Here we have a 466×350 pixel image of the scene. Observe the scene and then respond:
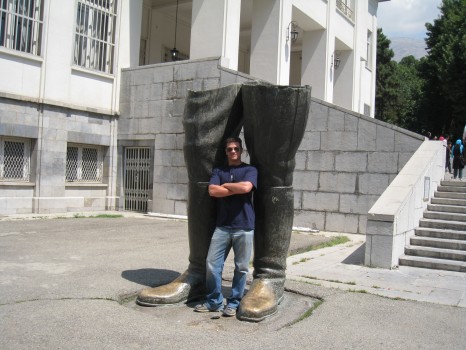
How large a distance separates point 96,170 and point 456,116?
24.6 m

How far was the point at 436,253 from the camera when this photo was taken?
716 cm

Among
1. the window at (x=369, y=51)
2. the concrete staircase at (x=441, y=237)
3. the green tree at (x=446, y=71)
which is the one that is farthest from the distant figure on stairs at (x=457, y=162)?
the green tree at (x=446, y=71)

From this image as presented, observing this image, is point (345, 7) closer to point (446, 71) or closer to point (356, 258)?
point (446, 71)

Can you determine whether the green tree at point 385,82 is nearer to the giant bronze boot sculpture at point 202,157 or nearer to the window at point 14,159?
the window at point 14,159

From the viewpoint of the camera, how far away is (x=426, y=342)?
361 cm

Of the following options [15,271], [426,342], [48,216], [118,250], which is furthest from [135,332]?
[48,216]

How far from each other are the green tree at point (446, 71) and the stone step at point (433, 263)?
23693 millimetres

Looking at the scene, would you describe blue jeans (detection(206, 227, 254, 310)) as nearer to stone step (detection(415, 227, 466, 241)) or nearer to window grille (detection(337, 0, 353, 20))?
stone step (detection(415, 227, 466, 241))

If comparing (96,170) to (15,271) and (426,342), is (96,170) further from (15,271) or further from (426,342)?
(426,342)

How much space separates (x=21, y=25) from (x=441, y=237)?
10.4 m

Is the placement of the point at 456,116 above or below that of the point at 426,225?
above

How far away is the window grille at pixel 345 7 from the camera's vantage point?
19.0m

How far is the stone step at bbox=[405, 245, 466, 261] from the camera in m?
7.02

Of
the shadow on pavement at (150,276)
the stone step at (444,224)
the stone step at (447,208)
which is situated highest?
the stone step at (447,208)
